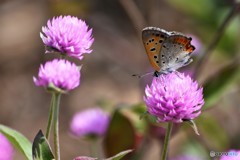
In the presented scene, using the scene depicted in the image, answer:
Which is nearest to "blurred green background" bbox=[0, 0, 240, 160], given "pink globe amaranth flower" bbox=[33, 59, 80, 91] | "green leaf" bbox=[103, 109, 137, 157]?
"green leaf" bbox=[103, 109, 137, 157]

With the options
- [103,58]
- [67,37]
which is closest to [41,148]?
[67,37]

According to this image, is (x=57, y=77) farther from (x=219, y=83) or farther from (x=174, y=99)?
(x=219, y=83)

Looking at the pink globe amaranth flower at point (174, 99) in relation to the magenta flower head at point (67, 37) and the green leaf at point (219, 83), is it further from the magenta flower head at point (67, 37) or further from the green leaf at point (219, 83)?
the green leaf at point (219, 83)

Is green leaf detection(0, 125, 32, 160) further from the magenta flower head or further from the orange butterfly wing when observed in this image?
the orange butterfly wing

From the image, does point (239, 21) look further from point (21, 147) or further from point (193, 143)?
point (21, 147)

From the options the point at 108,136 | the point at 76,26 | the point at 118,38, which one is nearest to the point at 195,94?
the point at 76,26

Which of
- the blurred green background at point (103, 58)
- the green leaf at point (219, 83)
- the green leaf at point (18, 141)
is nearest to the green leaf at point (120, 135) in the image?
the green leaf at point (219, 83)
